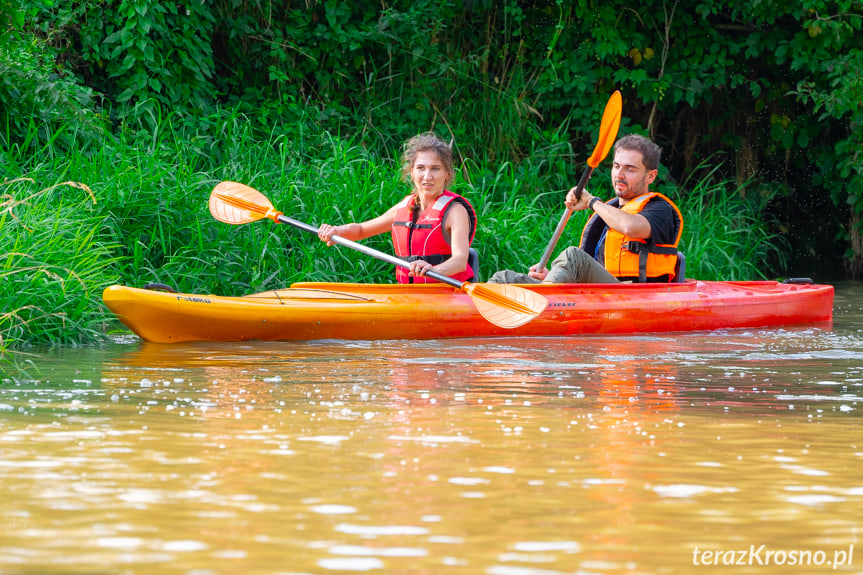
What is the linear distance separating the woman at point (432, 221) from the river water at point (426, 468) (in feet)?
4.05

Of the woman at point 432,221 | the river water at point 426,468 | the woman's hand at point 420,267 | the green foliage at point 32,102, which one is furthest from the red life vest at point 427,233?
the green foliage at point 32,102

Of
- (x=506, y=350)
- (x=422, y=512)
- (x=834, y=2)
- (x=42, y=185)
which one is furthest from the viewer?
(x=834, y=2)

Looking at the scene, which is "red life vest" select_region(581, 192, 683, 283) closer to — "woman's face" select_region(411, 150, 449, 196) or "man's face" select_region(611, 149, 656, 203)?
"man's face" select_region(611, 149, 656, 203)

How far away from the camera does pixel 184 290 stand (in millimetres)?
5887

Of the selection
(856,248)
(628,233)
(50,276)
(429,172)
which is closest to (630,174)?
(628,233)

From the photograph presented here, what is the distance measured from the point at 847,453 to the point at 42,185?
4.68m

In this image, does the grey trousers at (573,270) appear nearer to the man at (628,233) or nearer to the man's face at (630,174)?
the man at (628,233)

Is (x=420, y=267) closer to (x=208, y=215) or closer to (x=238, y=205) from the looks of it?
(x=238, y=205)

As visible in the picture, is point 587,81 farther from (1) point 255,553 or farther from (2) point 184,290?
(1) point 255,553

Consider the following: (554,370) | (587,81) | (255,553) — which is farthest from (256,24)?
(255,553)

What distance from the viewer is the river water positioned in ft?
6.66

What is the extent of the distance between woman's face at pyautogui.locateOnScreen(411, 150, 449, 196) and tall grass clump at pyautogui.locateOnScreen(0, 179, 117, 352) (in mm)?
1522

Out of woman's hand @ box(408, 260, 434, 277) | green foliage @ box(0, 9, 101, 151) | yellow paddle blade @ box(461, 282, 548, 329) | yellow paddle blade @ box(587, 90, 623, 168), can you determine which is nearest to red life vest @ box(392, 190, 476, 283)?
woman's hand @ box(408, 260, 434, 277)

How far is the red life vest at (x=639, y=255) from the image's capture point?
591 centimetres
